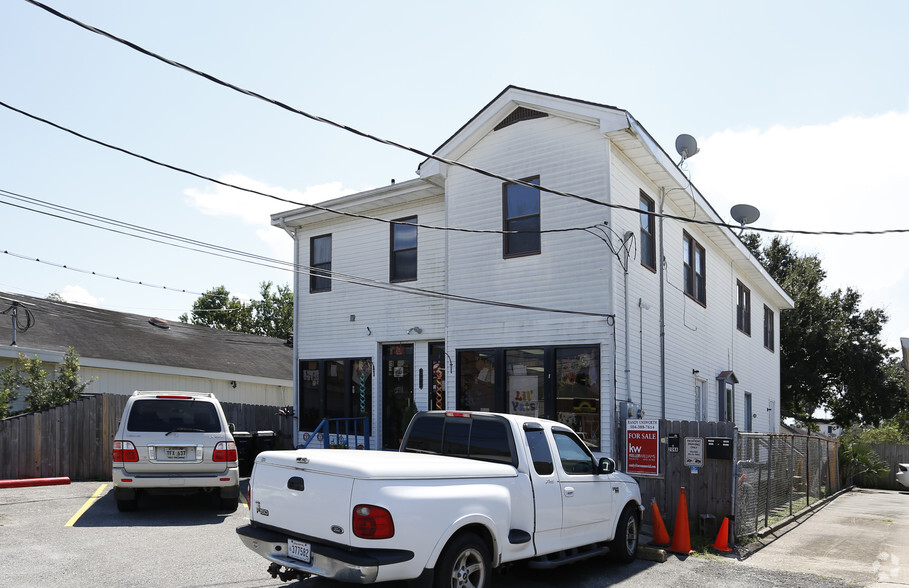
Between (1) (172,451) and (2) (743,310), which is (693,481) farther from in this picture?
(2) (743,310)

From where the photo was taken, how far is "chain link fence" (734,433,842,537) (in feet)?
35.0

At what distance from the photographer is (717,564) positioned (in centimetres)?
895

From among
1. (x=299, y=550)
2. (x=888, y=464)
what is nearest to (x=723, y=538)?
(x=299, y=550)

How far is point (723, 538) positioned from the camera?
382 inches

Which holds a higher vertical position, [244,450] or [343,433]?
[343,433]

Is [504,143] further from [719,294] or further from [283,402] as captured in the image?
[283,402]

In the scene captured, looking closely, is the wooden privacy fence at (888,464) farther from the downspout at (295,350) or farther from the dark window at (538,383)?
the downspout at (295,350)

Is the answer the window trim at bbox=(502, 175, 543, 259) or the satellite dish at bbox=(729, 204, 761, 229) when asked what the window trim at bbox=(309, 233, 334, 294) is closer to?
the window trim at bbox=(502, 175, 543, 259)

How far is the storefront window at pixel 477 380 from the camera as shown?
48.2ft

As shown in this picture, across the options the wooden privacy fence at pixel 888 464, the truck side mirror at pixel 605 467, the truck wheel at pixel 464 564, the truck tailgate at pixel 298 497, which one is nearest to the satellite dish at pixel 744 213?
the wooden privacy fence at pixel 888 464

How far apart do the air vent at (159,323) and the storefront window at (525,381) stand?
1848 centimetres

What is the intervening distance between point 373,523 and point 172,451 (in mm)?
6210

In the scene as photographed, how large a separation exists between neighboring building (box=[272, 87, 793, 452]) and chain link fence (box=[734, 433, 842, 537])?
2.35 meters

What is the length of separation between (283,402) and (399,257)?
14543 millimetres
